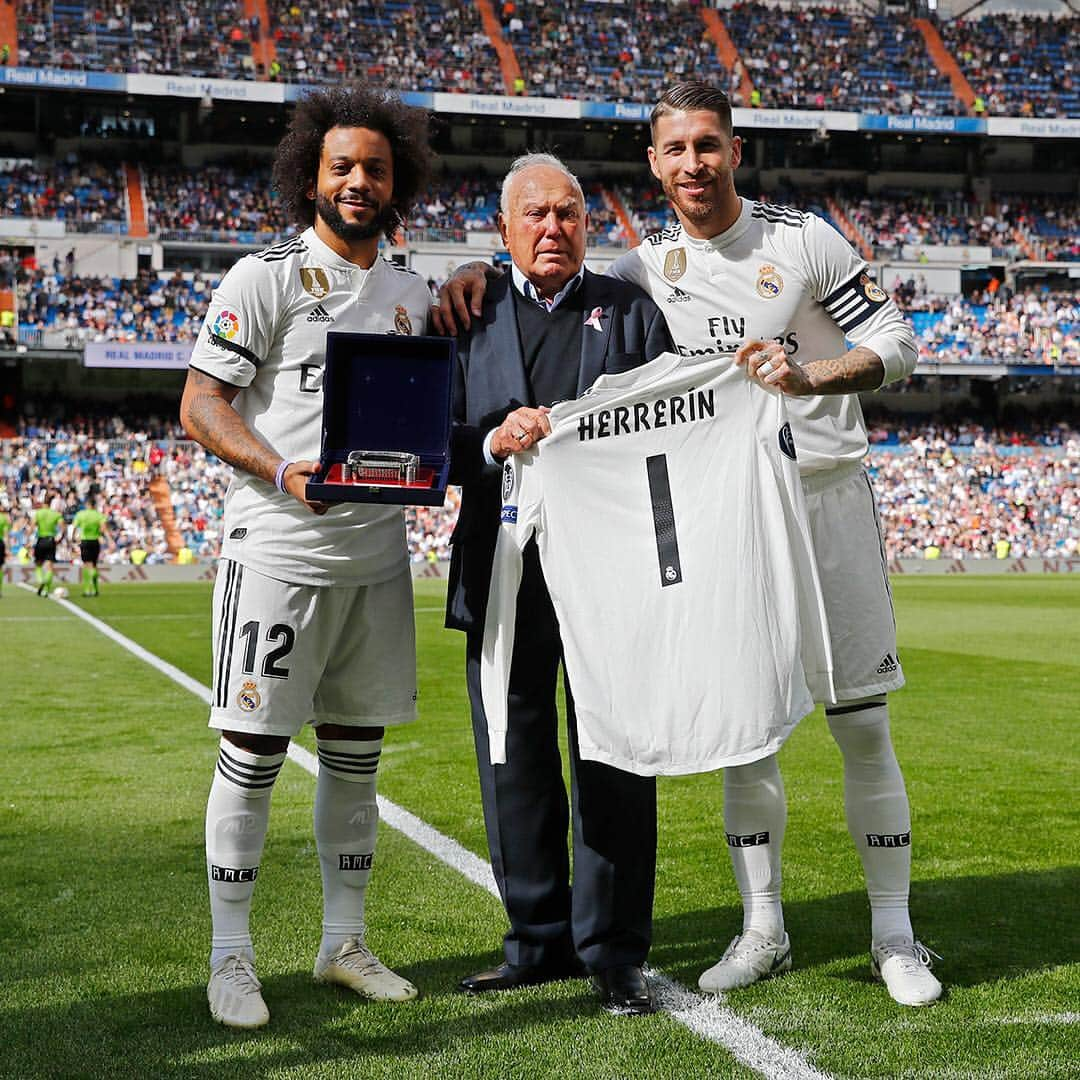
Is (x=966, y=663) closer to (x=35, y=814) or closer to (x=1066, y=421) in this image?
(x=35, y=814)

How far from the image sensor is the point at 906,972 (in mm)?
3406

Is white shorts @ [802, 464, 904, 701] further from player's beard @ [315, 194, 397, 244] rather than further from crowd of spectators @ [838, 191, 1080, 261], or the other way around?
crowd of spectators @ [838, 191, 1080, 261]

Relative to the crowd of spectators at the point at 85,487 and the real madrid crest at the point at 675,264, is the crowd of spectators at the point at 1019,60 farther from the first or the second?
the real madrid crest at the point at 675,264

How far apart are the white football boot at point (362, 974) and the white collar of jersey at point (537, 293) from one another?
5.99ft

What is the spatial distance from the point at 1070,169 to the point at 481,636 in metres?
48.1

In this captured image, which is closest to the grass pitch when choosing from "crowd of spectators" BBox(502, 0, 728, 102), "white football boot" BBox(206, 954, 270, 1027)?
"white football boot" BBox(206, 954, 270, 1027)

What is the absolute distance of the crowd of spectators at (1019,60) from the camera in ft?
146

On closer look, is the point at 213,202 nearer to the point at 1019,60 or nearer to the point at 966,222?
the point at 966,222

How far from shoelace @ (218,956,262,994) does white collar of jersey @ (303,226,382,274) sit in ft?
6.13

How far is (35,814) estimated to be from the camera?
19.8 feet

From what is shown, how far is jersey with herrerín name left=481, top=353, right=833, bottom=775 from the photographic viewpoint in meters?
3.30

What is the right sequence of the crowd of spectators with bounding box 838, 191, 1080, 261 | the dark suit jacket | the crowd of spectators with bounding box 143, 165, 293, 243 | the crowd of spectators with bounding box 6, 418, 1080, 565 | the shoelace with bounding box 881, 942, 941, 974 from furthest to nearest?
1. the crowd of spectators with bounding box 838, 191, 1080, 261
2. the crowd of spectators with bounding box 143, 165, 293, 243
3. the crowd of spectators with bounding box 6, 418, 1080, 565
4. the dark suit jacket
5. the shoelace with bounding box 881, 942, 941, 974

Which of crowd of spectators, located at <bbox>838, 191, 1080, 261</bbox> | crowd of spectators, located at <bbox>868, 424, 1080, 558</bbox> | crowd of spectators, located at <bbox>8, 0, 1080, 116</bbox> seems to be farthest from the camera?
crowd of spectators, located at <bbox>838, 191, 1080, 261</bbox>

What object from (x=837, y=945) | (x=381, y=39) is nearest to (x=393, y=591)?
(x=837, y=945)
